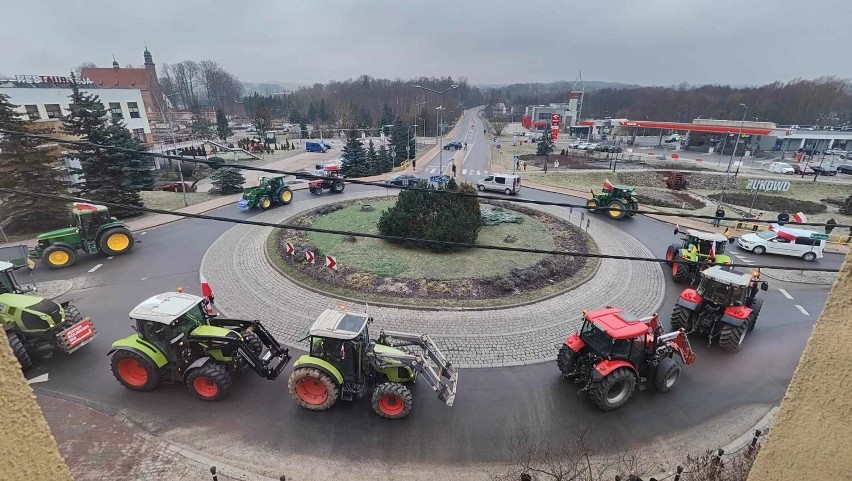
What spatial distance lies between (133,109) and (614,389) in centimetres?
5476

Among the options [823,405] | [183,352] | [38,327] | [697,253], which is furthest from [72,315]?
[697,253]

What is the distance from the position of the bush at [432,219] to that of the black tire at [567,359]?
295 inches

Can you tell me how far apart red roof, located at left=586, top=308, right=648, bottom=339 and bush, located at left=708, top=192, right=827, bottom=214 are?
72.4 feet

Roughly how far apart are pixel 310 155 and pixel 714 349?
47.3 metres

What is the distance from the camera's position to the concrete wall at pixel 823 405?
7.27 feet

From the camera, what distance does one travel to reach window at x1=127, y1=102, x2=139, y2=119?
1742 inches

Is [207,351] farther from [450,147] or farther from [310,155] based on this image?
[450,147]

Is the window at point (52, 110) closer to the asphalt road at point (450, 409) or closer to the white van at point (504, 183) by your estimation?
the asphalt road at point (450, 409)

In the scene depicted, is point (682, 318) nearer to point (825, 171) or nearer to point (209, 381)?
point (209, 381)

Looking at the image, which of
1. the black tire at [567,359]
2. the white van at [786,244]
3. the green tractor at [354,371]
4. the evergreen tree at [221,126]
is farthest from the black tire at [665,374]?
the evergreen tree at [221,126]

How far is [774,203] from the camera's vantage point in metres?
27.9

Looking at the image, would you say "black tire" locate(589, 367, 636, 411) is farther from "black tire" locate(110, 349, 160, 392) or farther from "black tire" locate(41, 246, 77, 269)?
"black tire" locate(41, 246, 77, 269)

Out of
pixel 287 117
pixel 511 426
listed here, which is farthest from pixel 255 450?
pixel 287 117

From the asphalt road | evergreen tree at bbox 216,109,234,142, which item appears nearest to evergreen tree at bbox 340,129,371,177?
the asphalt road
